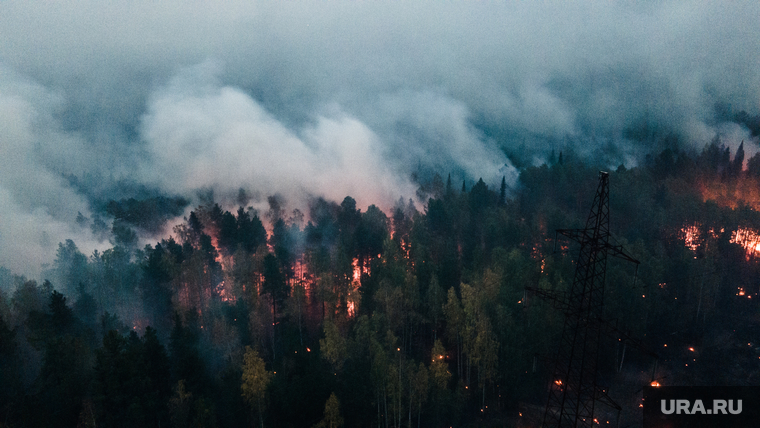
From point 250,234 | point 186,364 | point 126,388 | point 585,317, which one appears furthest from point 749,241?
point 126,388

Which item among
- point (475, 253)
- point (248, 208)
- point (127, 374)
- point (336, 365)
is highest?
point (248, 208)

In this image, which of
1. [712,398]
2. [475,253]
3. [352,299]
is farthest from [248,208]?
[712,398]

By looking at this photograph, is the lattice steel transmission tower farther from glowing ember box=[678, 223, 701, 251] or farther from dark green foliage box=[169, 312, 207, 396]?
dark green foliage box=[169, 312, 207, 396]

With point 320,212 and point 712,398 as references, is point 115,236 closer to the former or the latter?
point 320,212

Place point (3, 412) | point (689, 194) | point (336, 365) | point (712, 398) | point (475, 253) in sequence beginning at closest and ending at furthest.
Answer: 1. point (3, 412)
2. point (712, 398)
3. point (336, 365)
4. point (475, 253)
5. point (689, 194)

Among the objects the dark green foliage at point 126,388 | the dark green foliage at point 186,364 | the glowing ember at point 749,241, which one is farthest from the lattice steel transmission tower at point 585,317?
the glowing ember at point 749,241

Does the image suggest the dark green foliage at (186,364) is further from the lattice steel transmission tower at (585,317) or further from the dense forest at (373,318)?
the lattice steel transmission tower at (585,317)

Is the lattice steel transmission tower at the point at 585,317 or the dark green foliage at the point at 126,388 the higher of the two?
the lattice steel transmission tower at the point at 585,317

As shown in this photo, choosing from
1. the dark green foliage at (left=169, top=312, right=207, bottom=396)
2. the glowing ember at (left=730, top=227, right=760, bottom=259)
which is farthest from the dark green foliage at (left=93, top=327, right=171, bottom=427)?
the glowing ember at (left=730, top=227, right=760, bottom=259)
